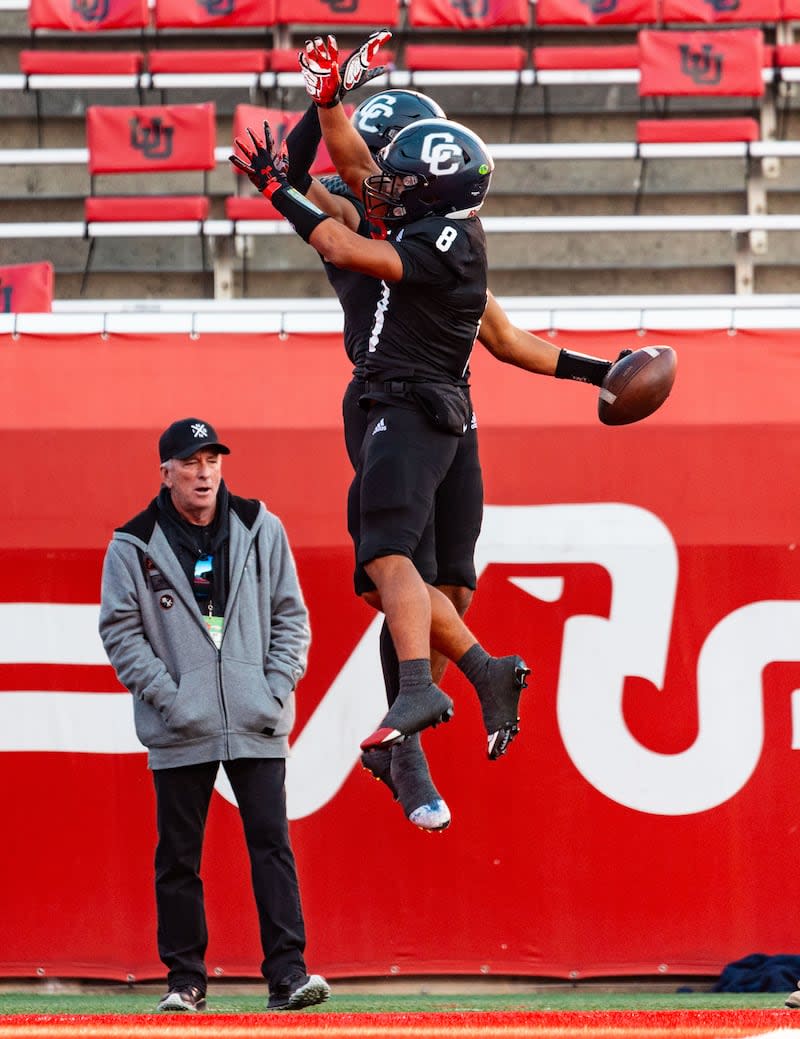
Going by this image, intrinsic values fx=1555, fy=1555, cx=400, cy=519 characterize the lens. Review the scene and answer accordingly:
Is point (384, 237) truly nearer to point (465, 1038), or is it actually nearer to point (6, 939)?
point (465, 1038)

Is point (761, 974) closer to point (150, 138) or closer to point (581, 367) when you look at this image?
point (581, 367)

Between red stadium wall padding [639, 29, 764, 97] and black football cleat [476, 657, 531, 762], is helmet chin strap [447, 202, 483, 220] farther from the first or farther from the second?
red stadium wall padding [639, 29, 764, 97]

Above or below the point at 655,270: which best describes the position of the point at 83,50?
above

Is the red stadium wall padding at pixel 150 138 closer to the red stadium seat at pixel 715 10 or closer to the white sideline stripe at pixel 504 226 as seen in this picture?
the white sideline stripe at pixel 504 226

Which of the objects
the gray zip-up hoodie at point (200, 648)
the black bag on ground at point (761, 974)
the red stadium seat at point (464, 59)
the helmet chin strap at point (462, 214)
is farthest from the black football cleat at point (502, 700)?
the red stadium seat at point (464, 59)

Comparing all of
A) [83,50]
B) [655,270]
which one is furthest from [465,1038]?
[83,50]

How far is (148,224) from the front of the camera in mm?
10422

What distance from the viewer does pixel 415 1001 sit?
514 centimetres

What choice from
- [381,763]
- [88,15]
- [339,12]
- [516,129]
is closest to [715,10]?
[516,129]

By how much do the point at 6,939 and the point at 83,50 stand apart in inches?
327

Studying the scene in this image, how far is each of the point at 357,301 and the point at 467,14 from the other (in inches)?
300

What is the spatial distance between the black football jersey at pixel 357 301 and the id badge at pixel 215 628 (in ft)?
3.21

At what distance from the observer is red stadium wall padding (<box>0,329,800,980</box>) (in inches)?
212

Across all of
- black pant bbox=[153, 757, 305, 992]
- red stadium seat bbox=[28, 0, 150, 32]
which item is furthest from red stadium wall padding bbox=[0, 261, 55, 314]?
black pant bbox=[153, 757, 305, 992]
